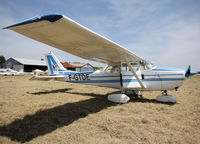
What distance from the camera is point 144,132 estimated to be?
2740 millimetres

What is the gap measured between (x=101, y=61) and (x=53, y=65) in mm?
3496

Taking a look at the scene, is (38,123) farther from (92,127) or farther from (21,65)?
(21,65)

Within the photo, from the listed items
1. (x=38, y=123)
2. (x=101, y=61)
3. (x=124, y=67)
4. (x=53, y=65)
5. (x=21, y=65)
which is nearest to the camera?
(x=38, y=123)

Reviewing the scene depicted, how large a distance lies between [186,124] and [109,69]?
4.24 m

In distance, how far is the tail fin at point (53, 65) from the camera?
26.6ft

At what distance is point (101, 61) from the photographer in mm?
→ 6547

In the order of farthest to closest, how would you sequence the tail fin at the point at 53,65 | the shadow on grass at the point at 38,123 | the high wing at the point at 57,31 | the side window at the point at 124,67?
the tail fin at the point at 53,65, the side window at the point at 124,67, the shadow on grass at the point at 38,123, the high wing at the point at 57,31

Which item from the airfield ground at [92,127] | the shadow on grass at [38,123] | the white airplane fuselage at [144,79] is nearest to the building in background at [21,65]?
the white airplane fuselage at [144,79]

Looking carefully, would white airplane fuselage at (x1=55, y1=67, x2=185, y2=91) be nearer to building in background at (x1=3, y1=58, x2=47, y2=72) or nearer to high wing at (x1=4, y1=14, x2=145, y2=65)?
high wing at (x1=4, y1=14, x2=145, y2=65)

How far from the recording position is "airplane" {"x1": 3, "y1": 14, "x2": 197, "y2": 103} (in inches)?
104

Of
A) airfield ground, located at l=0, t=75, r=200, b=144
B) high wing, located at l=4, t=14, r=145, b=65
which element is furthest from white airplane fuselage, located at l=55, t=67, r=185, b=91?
high wing, located at l=4, t=14, r=145, b=65

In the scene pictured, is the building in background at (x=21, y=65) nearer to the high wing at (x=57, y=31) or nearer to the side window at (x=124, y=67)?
the side window at (x=124, y=67)

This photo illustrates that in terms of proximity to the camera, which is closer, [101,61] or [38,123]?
[38,123]

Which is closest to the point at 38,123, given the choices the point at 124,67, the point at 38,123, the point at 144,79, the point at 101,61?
the point at 38,123
